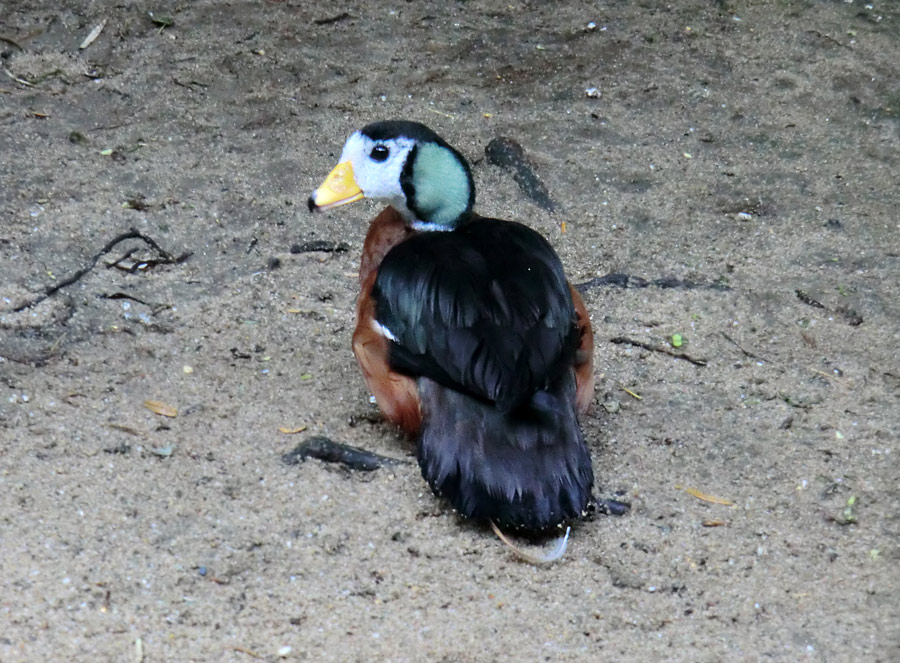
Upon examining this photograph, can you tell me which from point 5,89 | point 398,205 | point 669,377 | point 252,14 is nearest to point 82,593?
point 398,205

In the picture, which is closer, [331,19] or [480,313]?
[480,313]

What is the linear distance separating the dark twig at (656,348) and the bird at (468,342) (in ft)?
1.52

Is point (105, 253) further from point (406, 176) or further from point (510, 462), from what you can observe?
point (510, 462)

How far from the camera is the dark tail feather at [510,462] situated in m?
3.27

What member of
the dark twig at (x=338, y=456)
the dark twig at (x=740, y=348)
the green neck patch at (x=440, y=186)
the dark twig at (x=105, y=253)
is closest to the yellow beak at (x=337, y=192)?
the green neck patch at (x=440, y=186)

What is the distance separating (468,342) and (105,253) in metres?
2.05

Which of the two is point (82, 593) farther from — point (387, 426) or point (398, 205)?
point (398, 205)

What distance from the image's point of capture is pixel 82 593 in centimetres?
307

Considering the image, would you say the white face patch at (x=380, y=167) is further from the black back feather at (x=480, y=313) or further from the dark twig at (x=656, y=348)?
the dark twig at (x=656, y=348)

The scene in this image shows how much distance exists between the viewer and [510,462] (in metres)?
3.28

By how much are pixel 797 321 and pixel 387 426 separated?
1.83 meters

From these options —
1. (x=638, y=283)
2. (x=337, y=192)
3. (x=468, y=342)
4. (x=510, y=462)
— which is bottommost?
(x=638, y=283)

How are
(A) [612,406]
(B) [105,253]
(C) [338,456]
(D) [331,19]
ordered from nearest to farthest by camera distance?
(C) [338,456] → (A) [612,406] → (B) [105,253] → (D) [331,19]

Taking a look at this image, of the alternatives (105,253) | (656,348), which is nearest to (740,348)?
(656,348)
